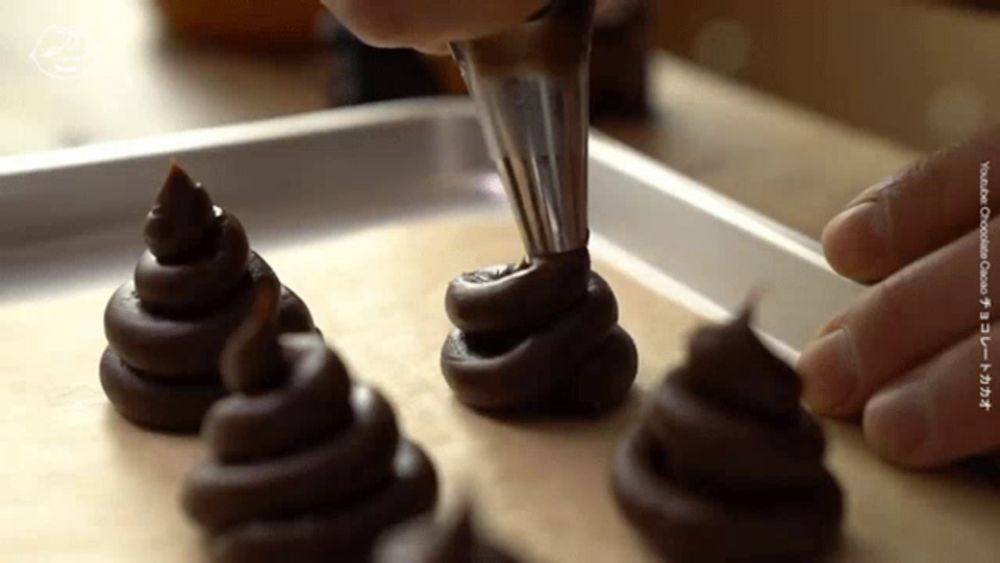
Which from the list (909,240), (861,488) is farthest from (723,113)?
(861,488)

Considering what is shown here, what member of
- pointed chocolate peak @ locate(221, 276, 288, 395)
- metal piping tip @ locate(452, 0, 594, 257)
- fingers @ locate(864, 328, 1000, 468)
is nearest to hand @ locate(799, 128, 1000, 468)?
fingers @ locate(864, 328, 1000, 468)

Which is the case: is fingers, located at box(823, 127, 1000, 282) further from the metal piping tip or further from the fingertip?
the metal piping tip

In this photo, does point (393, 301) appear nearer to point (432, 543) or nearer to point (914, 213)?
point (914, 213)

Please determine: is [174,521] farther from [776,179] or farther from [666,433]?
[776,179]

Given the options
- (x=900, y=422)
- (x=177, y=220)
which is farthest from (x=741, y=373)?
(x=177, y=220)

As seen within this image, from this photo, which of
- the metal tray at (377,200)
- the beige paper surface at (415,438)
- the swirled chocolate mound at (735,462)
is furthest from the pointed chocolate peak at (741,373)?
the metal tray at (377,200)

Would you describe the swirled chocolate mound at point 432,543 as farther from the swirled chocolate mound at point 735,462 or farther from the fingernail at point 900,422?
the fingernail at point 900,422
